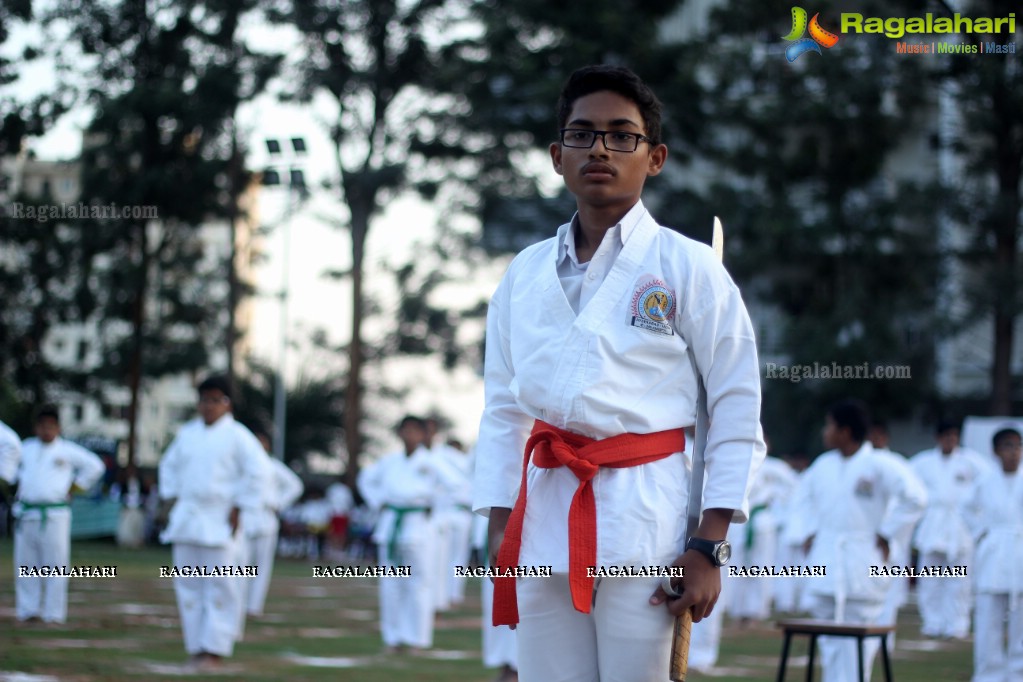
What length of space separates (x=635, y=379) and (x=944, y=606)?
1286 centimetres

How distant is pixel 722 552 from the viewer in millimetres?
3166

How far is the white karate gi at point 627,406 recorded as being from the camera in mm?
3160

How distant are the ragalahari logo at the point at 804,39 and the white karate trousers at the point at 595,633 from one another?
63.5 feet

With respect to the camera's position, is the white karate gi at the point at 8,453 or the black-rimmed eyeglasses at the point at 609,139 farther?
the white karate gi at the point at 8,453

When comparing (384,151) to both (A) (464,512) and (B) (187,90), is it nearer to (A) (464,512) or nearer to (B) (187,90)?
(B) (187,90)

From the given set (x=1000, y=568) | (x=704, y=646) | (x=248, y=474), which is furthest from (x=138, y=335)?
(x=1000, y=568)

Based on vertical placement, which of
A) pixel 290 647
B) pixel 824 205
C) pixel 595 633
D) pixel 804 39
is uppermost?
pixel 804 39

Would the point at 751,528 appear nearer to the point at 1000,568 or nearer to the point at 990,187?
the point at 1000,568

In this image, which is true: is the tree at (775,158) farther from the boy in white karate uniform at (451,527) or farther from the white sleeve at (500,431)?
the white sleeve at (500,431)

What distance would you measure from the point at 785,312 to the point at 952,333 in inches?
159

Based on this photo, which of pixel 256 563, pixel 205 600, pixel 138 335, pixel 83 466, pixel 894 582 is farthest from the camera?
Answer: pixel 138 335

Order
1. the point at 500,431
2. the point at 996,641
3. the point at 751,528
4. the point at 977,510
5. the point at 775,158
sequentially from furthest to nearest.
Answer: the point at 775,158 → the point at 751,528 → the point at 977,510 → the point at 996,641 → the point at 500,431

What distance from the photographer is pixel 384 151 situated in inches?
1083

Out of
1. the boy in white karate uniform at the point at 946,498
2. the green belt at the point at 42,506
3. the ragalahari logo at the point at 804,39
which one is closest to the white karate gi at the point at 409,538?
the green belt at the point at 42,506
